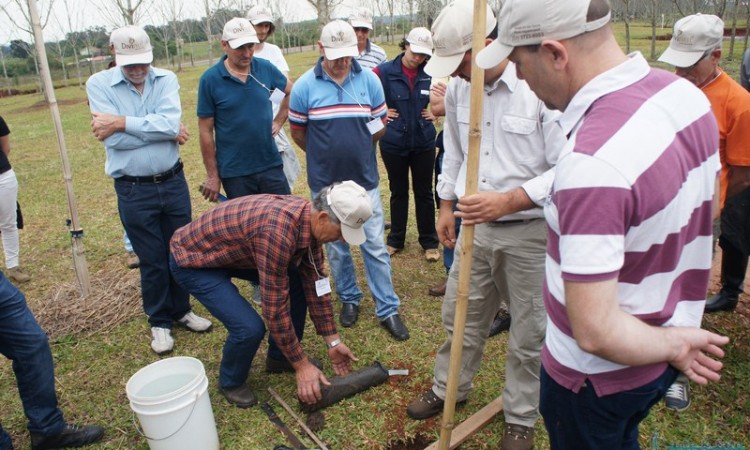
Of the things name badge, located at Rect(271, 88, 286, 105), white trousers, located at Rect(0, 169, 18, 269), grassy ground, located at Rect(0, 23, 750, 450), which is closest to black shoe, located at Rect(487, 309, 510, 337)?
grassy ground, located at Rect(0, 23, 750, 450)

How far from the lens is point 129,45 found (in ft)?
10.9

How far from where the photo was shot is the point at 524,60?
1.37 meters

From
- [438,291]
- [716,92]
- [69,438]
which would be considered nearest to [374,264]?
[438,291]

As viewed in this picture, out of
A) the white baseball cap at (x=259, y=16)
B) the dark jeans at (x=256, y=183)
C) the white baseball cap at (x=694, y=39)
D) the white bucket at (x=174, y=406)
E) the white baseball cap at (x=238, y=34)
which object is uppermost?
the white baseball cap at (x=259, y=16)

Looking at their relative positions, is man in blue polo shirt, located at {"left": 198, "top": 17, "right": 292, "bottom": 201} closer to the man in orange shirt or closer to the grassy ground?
the grassy ground

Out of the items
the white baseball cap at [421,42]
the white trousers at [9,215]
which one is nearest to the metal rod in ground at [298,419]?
the white baseball cap at [421,42]

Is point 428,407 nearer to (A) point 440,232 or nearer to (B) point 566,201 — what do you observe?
(A) point 440,232

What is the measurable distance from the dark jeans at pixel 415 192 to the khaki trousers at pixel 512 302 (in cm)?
220

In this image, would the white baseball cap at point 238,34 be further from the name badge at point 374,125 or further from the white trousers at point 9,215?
the white trousers at point 9,215

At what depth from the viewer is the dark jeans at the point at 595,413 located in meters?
1.41

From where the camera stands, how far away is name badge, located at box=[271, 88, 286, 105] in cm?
410

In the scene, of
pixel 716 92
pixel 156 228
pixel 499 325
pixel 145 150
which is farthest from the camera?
pixel 499 325

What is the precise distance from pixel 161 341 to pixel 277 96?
6.63 feet

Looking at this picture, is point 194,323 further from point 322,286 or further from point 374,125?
point 374,125
